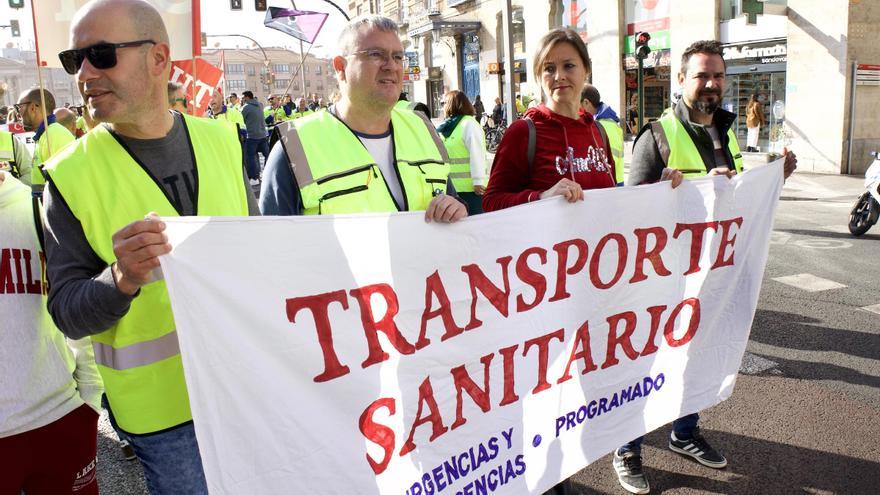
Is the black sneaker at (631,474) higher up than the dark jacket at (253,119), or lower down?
lower down

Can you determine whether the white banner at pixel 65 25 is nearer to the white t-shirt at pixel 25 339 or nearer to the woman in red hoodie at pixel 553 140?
the white t-shirt at pixel 25 339

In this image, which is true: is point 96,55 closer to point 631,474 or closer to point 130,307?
point 130,307

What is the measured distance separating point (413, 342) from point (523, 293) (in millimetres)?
493

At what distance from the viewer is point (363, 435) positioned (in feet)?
6.64

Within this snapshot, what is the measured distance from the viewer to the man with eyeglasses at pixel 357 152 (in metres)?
2.33

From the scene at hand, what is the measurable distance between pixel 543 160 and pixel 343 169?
0.90 meters

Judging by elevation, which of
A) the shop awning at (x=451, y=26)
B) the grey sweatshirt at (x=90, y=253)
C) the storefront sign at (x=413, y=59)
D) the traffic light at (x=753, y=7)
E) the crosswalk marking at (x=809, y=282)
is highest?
the shop awning at (x=451, y=26)

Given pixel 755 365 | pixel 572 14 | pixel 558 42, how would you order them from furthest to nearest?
1. pixel 572 14
2. pixel 755 365
3. pixel 558 42

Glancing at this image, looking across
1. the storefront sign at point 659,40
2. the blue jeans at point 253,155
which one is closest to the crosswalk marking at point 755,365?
the blue jeans at point 253,155

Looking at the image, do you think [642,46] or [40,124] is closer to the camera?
[40,124]

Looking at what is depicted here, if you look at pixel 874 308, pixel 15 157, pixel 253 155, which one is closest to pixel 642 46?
pixel 253 155

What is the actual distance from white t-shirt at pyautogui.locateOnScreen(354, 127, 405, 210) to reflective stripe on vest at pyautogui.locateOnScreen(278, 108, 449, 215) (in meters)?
0.03

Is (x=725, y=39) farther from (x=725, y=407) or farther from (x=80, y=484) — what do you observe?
(x=80, y=484)

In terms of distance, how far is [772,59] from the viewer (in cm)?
1652
